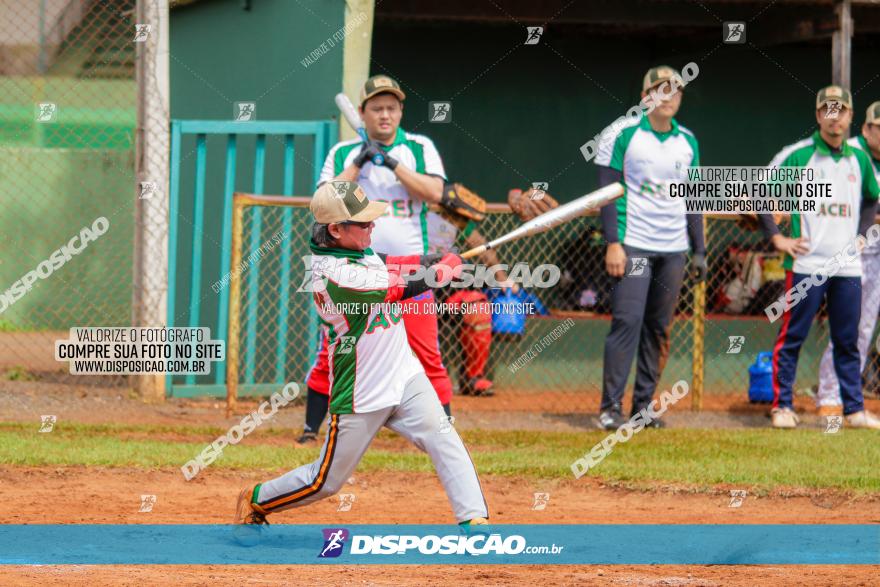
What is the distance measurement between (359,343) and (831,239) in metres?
4.80

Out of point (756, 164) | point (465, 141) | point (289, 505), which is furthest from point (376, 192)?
point (756, 164)

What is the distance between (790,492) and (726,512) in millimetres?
569

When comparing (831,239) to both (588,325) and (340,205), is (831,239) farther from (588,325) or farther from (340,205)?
(340,205)

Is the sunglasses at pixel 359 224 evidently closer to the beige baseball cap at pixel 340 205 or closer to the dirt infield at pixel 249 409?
the beige baseball cap at pixel 340 205

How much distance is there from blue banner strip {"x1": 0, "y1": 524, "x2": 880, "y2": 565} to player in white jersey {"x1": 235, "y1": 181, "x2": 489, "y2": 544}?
0.96 feet

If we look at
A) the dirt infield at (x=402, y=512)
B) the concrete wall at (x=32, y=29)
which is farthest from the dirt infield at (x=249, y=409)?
the concrete wall at (x=32, y=29)

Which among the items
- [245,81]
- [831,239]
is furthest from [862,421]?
[245,81]

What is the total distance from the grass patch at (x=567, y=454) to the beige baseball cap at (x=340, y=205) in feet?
8.49

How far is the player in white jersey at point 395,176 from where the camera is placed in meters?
7.32

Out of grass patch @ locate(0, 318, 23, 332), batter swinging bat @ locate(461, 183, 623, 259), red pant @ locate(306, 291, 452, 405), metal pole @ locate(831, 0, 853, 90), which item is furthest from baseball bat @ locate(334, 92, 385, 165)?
grass patch @ locate(0, 318, 23, 332)

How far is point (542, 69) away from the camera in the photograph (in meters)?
13.0

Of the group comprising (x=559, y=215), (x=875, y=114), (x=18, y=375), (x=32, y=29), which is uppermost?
(x=32, y=29)

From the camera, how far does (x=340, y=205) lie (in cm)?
535

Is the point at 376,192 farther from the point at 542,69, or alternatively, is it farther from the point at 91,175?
the point at 91,175
